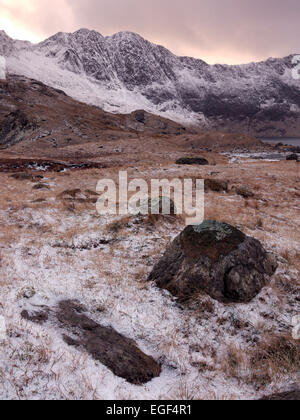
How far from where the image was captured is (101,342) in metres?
5.73

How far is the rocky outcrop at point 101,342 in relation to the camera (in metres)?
5.18

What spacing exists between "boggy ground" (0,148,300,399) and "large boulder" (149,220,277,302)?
33 cm

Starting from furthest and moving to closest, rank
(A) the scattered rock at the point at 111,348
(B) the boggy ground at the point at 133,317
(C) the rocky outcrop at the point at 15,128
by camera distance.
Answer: (C) the rocky outcrop at the point at 15,128 < (A) the scattered rock at the point at 111,348 < (B) the boggy ground at the point at 133,317

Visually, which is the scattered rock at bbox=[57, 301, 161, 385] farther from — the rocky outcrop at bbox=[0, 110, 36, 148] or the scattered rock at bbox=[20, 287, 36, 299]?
the rocky outcrop at bbox=[0, 110, 36, 148]

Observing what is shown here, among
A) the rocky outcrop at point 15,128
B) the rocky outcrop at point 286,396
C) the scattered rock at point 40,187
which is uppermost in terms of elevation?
the rocky outcrop at point 15,128

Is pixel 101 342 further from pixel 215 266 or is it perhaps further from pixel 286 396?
pixel 215 266

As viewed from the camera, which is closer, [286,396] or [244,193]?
[286,396]

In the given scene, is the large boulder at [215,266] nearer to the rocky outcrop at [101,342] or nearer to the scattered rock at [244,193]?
the rocky outcrop at [101,342]

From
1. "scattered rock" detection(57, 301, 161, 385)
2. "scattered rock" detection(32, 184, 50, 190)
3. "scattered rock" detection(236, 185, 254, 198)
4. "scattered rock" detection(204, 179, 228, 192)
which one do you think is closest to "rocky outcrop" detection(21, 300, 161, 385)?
"scattered rock" detection(57, 301, 161, 385)

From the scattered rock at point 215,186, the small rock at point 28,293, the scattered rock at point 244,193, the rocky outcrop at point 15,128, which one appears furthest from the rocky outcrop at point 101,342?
the rocky outcrop at point 15,128

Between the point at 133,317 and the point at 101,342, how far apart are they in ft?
4.30

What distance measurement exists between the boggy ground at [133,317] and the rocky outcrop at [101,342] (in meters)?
0.16

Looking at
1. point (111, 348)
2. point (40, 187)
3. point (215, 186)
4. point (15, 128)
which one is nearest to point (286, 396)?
point (111, 348)
